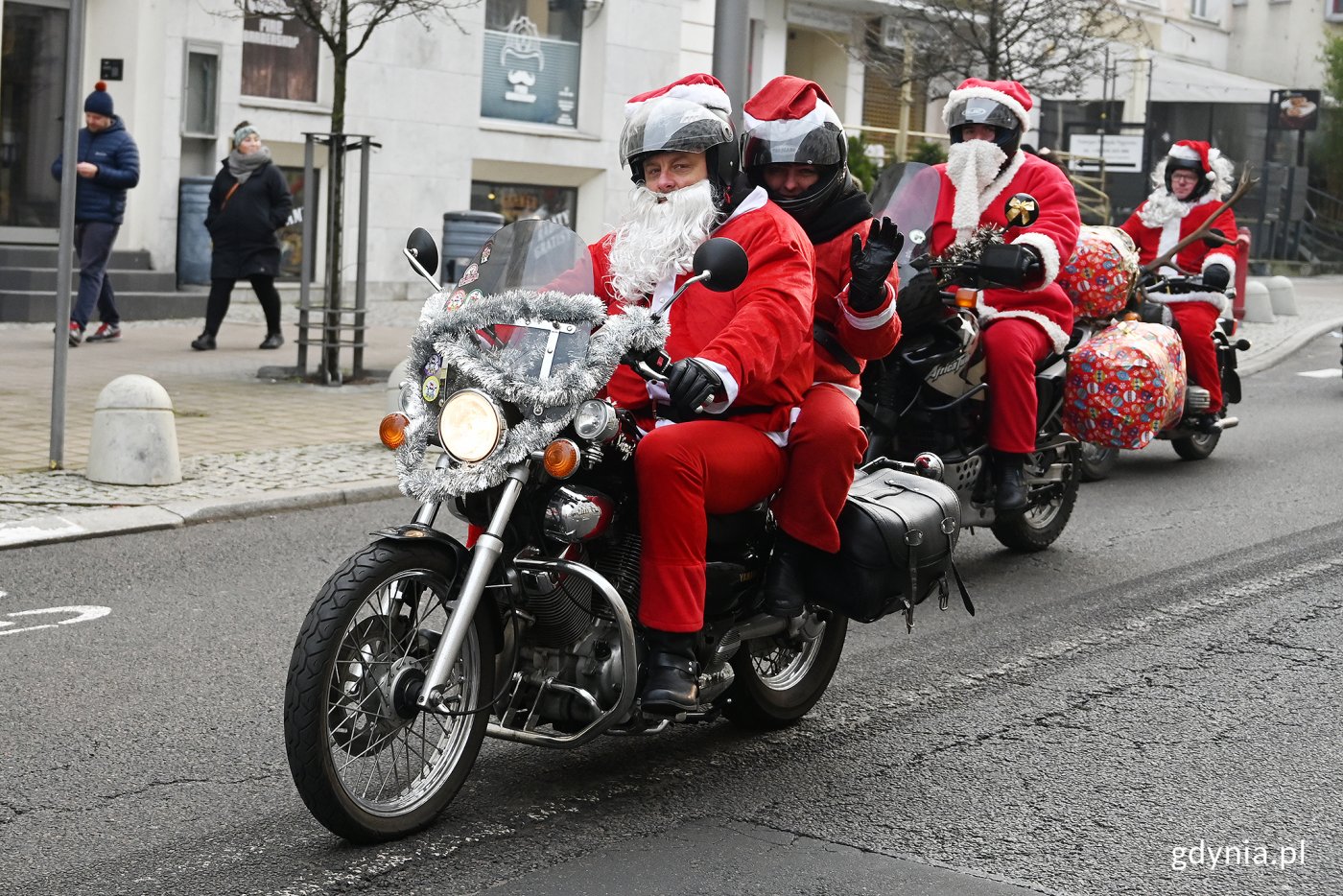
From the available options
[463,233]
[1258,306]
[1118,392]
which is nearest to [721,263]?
[1118,392]

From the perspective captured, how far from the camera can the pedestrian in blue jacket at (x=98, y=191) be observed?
45.0 ft

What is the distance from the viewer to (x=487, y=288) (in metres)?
4.34

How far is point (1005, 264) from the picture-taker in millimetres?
7078

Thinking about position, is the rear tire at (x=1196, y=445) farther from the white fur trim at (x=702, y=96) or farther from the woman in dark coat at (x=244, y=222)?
the woman in dark coat at (x=244, y=222)

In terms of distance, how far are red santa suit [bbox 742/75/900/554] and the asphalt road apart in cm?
79

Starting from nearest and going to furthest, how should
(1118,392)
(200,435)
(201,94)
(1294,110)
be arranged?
1. (1118,392)
2. (200,435)
3. (201,94)
4. (1294,110)

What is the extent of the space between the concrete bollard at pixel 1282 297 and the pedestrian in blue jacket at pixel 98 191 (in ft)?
48.3

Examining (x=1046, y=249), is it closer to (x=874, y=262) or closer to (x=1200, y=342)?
(x=874, y=262)

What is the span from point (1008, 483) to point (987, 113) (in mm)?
1647

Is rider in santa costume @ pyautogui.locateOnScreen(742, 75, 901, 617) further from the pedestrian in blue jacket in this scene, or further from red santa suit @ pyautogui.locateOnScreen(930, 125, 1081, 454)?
the pedestrian in blue jacket

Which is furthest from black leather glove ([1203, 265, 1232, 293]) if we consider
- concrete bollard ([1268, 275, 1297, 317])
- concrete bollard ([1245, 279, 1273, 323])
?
concrete bollard ([1268, 275, 1297, 317])

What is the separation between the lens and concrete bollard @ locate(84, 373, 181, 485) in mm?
8648

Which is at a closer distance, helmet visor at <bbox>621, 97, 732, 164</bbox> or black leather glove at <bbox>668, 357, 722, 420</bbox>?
black leather glove at <bbox>668, 357, 722, 420</bbox>

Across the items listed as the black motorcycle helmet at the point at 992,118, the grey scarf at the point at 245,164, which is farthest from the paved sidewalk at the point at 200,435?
the black motorcycle helmet at the point at 992,118
